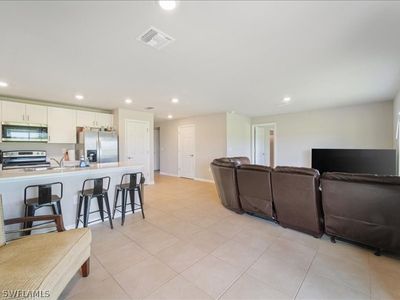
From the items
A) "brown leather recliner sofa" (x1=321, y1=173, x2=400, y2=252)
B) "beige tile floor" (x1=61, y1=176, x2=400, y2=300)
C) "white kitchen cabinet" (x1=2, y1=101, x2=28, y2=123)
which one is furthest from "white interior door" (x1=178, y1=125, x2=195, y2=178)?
"brown leather recliner sofa" (x1=321, y1=173, x2=400, y2=252)

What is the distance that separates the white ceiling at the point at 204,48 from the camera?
62.3 inches

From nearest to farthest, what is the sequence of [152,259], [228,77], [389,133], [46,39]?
[46,39], [152,259], [228,77], [389,133]

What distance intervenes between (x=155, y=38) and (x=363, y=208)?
305 cm

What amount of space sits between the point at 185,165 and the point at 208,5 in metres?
6.21

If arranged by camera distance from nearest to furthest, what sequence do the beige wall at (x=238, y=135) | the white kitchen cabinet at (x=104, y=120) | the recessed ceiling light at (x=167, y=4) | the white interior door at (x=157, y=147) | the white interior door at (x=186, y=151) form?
1. the recessed ceiling light at (x=167, y=4)
2. the white kitchen cabinet at (x=104, y=120)
3. the beige wall at (x=238, y=135)
4. the white interior door at (x=186, y=151)
5. the white interior door at (x=157, y=147)

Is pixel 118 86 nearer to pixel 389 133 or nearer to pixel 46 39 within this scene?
pixel 46 39

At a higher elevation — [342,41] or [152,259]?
[342,41]

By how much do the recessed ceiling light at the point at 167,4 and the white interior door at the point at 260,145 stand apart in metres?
6.47

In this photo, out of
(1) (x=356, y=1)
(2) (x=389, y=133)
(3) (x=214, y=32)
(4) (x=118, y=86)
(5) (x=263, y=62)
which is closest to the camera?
(1) (x=356, y=1)

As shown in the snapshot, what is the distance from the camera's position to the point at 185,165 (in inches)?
293

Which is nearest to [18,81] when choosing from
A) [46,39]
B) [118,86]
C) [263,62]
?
[118,86]

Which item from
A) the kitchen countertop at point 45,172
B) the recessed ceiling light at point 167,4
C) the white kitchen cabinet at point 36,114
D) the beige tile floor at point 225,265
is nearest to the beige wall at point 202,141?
the kitchen countertop at point 45,172

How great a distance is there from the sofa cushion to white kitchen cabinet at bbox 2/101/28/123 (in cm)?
378

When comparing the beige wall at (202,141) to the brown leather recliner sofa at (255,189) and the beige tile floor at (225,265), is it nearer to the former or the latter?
the brown leather recliner sofa at (255,189)
